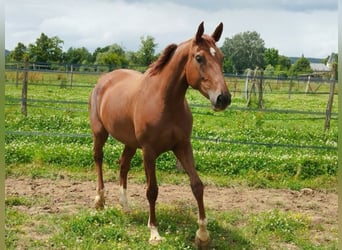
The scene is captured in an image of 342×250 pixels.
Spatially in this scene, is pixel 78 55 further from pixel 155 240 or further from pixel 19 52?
pixel 155 240

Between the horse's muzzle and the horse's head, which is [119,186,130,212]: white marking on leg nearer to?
the horse's head

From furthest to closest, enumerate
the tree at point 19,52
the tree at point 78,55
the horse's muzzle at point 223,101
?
the tree at point 78,55, the tree at point 19,52, the horse's muzzle at point 223,101

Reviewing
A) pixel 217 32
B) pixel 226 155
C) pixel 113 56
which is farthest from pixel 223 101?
pixel 113 56

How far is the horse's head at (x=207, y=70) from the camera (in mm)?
3469

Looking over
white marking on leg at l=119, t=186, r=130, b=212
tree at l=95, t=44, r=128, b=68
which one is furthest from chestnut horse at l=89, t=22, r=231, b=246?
tree at l=95, t=44, r=128, b=68

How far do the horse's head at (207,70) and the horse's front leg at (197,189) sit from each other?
73 cm

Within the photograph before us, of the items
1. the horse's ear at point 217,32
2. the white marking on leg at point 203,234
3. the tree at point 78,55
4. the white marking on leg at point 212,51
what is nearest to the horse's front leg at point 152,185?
the white marking on leg at point 203,234

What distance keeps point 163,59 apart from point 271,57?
6650 cm

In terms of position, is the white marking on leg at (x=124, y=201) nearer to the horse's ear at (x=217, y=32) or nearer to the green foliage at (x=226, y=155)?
the green foliage at (x=226, y=155)

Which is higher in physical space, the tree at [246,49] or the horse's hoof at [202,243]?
the tree at [246,49]

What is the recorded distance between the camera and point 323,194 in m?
6.18

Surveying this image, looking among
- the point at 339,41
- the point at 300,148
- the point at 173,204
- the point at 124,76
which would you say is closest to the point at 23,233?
the point at 173,204

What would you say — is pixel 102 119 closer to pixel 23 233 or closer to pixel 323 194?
pixel 23 233

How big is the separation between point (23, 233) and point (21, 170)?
102 inches
